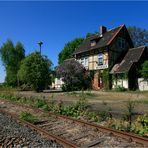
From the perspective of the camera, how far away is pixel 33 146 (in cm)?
663

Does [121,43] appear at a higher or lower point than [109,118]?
higher

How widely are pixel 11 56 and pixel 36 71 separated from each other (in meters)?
26.4

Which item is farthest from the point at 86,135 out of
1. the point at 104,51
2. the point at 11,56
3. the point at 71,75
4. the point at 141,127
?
the point at 11,56

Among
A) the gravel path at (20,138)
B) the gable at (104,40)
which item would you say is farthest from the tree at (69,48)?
the gravel path at (20,138)

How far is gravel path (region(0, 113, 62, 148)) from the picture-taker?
679 cm

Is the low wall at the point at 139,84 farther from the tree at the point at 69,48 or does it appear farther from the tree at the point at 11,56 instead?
the tree at the point at 69,48

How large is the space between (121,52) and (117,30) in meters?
3.65

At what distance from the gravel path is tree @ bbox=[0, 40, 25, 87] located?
48.5 m

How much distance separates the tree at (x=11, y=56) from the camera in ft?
185

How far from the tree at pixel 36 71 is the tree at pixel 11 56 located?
22479mm

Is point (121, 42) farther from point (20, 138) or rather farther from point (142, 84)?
point (20, 138)

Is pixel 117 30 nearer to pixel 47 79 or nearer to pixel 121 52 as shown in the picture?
pixel 121 52

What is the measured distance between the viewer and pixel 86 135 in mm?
7742

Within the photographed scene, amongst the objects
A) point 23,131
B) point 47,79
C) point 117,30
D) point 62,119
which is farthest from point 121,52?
point 23,131
